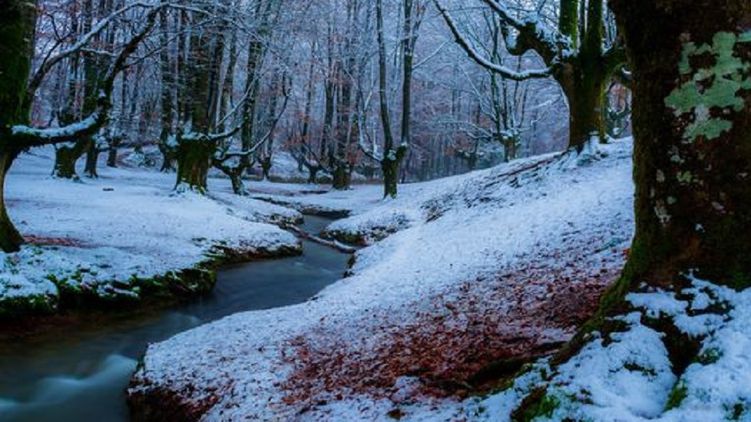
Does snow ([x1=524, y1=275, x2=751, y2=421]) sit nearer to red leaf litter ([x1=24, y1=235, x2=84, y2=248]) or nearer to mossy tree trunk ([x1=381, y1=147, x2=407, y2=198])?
red leaf litter ([x1=24, y1=235, x2=84, y2=248])

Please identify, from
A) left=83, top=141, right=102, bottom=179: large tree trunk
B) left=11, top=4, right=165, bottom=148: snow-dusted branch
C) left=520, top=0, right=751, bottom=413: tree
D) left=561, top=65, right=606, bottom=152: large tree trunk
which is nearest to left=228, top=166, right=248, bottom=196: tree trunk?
left=83, top=141, right=102, bottom=179: large tree trunk

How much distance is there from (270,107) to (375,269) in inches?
1086

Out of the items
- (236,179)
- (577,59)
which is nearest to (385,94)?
(236,179)

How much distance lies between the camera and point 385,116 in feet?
74.2

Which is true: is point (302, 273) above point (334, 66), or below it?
below

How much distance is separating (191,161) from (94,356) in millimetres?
12604

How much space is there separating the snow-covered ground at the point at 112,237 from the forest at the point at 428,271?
58 millimetres

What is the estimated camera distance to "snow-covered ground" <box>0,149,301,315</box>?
8070 mm

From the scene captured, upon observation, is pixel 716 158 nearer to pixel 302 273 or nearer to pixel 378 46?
pixel 302 273

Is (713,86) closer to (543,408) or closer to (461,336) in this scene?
(543,408)

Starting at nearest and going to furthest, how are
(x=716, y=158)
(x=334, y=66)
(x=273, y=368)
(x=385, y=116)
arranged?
(x=716, y=158) → (x=273, y=368) → (x=385, y=116) → (x=334, y=66)

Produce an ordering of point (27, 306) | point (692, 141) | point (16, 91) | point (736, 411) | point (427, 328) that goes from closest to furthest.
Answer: point (736, 411), point (692, 141), point (427, 328), point (27, 306), point (16, 91)

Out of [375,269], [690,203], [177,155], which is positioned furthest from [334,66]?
[690,203]

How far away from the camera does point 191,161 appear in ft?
62.3
